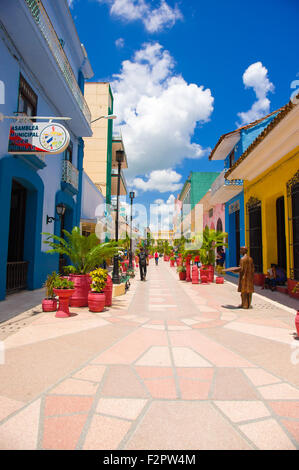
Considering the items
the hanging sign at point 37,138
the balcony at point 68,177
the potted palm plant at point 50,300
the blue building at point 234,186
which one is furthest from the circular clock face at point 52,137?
the blue building at point 234,186

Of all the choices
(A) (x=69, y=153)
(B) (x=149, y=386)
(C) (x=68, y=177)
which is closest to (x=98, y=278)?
(B) (x=149, y=386)

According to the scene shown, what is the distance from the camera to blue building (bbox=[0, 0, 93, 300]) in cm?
739

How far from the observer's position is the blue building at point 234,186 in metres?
14.7

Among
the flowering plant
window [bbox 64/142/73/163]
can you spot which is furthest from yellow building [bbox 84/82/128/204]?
the flowering plant

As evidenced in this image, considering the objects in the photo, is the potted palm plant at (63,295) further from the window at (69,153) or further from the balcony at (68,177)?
the window at (69,153)

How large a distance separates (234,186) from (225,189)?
31.2 inches

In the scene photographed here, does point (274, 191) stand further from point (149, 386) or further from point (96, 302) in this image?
point (149, 386)

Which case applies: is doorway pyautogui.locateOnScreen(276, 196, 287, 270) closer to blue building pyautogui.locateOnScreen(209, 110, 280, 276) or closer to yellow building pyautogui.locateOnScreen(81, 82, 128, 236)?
blue building pyautogui.locateOnScreen(209, 110, 280, 276)

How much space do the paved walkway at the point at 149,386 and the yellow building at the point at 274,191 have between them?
509cm

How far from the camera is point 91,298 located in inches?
253

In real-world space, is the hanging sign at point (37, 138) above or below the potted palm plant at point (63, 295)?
above
